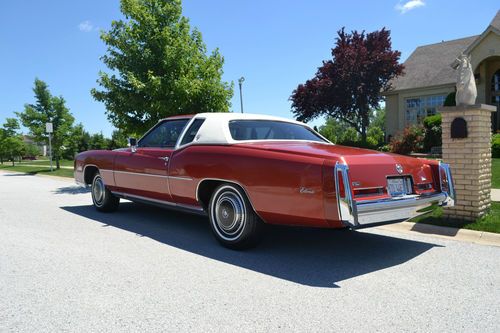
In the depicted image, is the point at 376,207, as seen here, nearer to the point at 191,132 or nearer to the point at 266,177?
the point at 266,177

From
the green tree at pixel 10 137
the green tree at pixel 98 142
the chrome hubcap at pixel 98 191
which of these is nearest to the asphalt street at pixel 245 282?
the chrome hubcap at pixel 98 191

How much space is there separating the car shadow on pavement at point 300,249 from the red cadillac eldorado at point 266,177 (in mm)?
326

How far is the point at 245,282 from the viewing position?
12.7 ft

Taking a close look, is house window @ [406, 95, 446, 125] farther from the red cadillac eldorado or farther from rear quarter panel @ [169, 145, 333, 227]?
rear quarter panel @ [169, 145, 333, 227]

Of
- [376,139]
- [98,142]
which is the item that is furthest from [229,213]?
[98,142]

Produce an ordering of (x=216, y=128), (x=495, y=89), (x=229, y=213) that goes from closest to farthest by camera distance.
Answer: (x=229, y=213) → (x=216, y=128) → (x=495, y=89)

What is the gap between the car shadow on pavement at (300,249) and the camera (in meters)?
4.19

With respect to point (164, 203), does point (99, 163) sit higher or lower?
higher

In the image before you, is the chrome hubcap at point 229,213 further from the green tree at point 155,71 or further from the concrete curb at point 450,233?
the green tree at point 155,71

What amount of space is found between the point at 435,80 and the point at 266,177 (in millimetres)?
24732

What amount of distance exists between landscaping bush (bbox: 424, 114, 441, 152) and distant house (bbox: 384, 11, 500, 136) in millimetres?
2436

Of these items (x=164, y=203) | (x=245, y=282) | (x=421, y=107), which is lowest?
(x=245, y=282)

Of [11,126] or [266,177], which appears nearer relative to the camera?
[266,177]

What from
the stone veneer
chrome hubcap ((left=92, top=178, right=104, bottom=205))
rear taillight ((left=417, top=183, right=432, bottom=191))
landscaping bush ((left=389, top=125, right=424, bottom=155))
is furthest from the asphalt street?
landscaping bush ((left=389, top=125, right=424, bottom=155))
